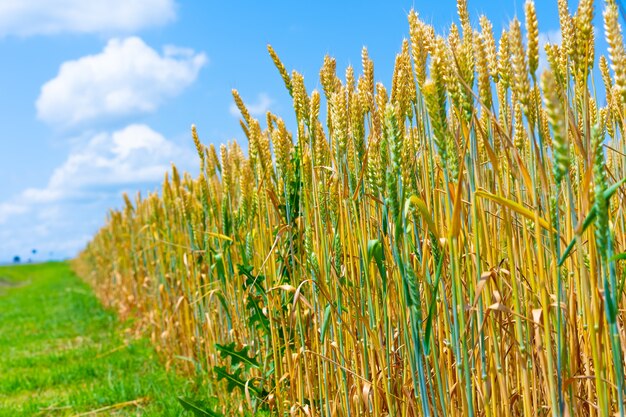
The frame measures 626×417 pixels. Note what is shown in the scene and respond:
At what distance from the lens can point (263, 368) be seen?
297 cm

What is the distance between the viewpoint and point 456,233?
4.75 ft

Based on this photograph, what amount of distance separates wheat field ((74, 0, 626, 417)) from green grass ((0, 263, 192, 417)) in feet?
4.63

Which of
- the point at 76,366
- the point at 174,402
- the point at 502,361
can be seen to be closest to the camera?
the point at 502,361

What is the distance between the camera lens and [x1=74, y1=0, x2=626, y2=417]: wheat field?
1.40 metres

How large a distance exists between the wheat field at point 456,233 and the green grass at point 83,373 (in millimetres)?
1412

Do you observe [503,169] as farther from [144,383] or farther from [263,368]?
[144,383]

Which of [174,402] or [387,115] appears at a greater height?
[387,115]

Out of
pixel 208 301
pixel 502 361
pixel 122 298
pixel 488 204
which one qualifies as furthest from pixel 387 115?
pixel 122 298

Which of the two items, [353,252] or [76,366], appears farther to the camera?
[76,366]

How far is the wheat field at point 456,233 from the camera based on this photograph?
140 cm

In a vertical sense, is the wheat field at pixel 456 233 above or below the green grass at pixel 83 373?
above

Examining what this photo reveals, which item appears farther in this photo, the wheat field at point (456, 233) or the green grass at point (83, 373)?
the green grass at point (83, 373)

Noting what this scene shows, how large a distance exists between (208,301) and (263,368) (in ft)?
3.16

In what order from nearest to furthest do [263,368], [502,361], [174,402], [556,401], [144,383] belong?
1. [556,401]
2. [502,361]
3. [263,368]
4. [174,402]
5. [144,383]
